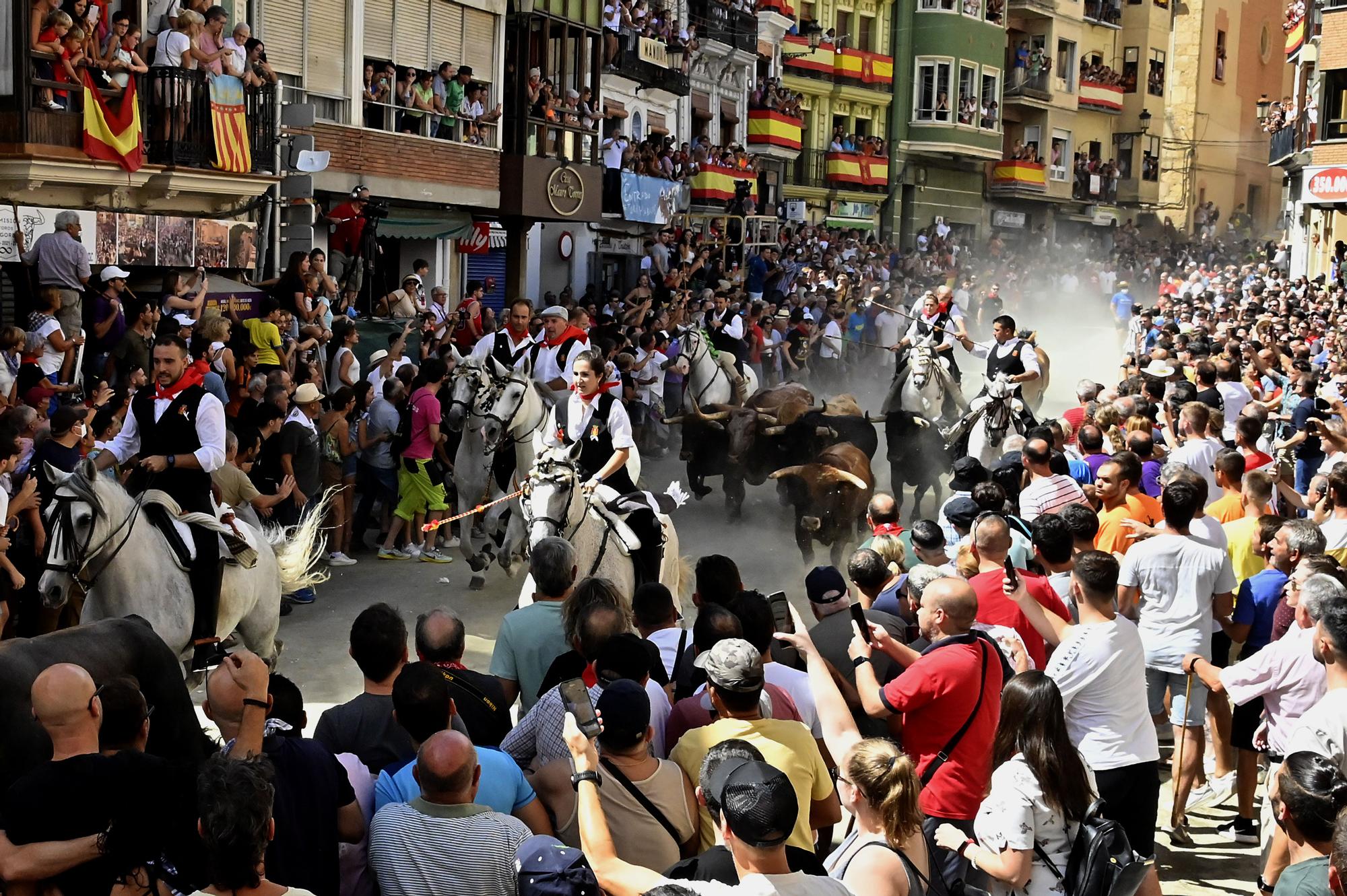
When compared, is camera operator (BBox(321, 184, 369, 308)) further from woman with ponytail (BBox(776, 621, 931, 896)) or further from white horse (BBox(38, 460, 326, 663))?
woman with ponytail (BBox(776, 621, 931, 896))

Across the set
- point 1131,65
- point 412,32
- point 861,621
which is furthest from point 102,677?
point 1131,65

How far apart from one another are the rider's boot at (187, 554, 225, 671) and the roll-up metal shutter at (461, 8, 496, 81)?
16.5 meters

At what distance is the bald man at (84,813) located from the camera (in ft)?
13.9

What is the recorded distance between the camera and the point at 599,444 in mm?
10266

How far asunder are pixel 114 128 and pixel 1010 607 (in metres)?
11.7

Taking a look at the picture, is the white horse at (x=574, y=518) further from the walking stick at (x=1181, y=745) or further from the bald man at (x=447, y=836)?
the bald man at (x=447, y=836)

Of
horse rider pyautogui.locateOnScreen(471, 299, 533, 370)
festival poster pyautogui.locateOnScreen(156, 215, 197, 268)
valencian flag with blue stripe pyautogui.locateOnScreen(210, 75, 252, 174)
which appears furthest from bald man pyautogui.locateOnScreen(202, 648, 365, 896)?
valencian flag with blue stripe pyautogui.locateOnScreen(210, 75, 252, 174)

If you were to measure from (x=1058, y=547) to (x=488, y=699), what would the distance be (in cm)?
282

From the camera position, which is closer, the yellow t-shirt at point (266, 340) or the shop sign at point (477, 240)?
the yellow t-shirt at point (266, 340)

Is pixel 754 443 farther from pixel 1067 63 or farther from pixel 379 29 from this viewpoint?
pixel 1067 63

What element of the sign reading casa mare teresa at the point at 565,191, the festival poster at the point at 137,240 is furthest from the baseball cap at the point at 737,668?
the sign reading casa mare teresa at the point at 565,191

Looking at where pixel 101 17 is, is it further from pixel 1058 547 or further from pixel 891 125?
pixel 891 125

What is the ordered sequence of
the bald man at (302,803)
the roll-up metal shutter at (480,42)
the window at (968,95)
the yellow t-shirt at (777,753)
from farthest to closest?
the window at (968,95), the roll-up metal shutter at (480,42), the yellow t-shirt at (777,753), the bald man at (302,803)

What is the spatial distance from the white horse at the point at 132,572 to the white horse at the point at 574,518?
168cm
